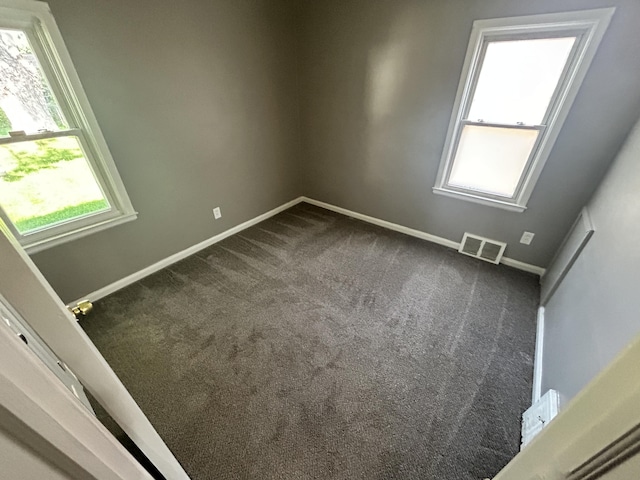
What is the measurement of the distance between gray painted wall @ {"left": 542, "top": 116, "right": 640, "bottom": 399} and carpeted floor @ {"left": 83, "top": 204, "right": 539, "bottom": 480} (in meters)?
0.28

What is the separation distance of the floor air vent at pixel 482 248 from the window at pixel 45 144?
305cm

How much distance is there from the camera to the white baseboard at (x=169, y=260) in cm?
214

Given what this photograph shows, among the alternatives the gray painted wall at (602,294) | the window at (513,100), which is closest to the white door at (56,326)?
the gray painted wall at (602,294)

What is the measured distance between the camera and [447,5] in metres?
1.93

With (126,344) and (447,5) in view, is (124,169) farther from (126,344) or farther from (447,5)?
(447,5)

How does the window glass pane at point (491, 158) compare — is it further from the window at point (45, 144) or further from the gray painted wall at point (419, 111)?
the window at point (45, 144)

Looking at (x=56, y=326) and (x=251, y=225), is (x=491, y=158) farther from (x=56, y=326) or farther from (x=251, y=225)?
(x=56, y=326)

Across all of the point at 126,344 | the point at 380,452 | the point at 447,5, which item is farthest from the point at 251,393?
the point at 447,5

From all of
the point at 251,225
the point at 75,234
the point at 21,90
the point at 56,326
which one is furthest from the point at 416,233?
the point at 21,90

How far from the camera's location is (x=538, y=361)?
158 cm

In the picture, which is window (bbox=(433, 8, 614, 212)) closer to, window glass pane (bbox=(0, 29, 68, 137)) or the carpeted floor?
the carpeted floor

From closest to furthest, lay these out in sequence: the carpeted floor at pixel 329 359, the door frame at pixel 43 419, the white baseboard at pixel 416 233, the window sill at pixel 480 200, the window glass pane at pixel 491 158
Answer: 1. the door frame at pixel 43 419
2. the carpeted floor at pixel 329 359
3. the window glass pane at pixel 491 158
4. the window sill at pixel 480 200
5. the white baseboard at pixel 416 233

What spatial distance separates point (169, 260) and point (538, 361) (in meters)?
2.95

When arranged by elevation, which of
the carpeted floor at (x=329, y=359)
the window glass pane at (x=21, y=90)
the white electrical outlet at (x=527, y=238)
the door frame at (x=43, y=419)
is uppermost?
the window glass pane at (x=21, y=90)
